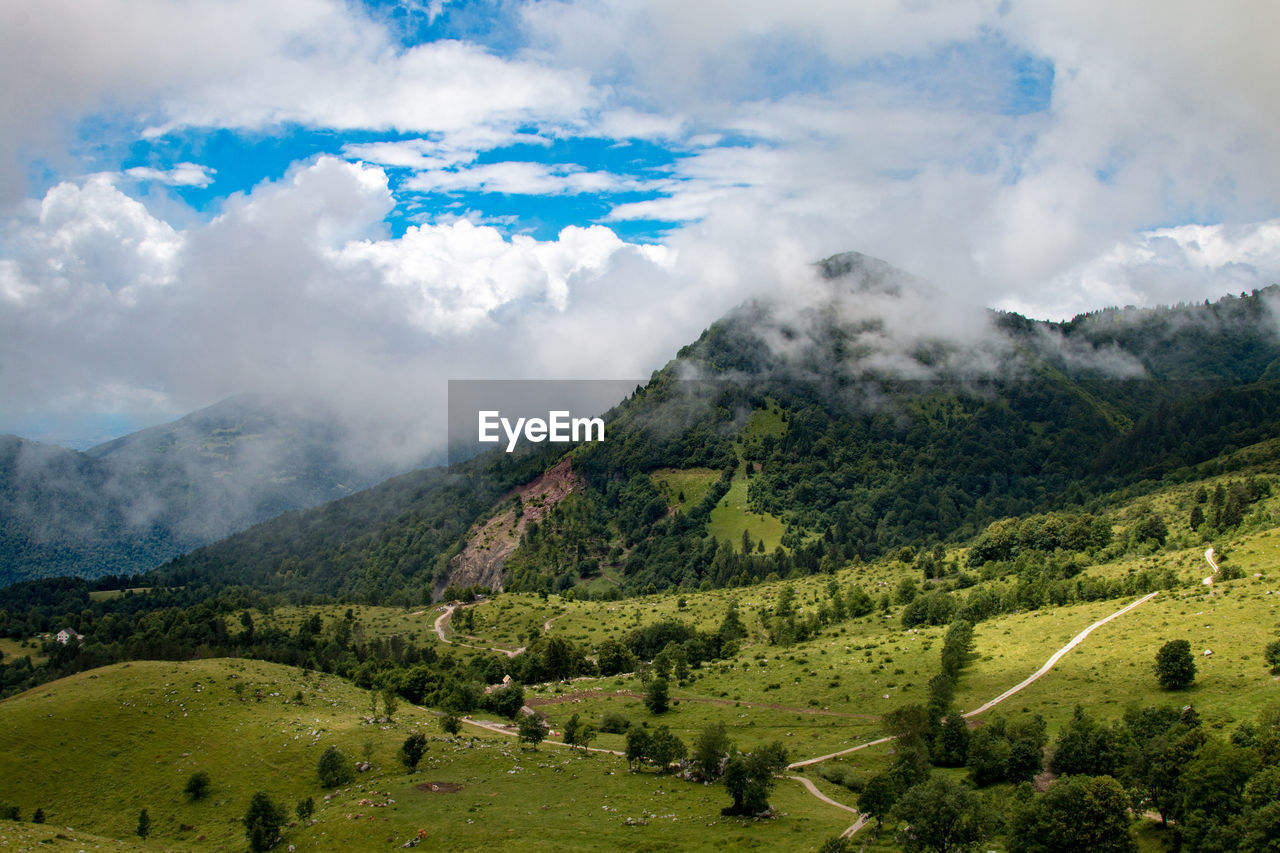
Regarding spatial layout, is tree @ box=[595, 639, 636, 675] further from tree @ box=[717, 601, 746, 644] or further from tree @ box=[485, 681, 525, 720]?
tree @ box=[485, 681, 525, 720]

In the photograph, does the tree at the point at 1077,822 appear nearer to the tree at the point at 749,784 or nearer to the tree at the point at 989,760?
the tree at the point at 989,760

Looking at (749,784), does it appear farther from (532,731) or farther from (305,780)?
(305,780)

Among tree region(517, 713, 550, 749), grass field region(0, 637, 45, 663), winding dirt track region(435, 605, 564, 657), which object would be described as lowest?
grass field region(0, 637, 45, 663)

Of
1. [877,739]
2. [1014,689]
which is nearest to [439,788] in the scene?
[877,739]

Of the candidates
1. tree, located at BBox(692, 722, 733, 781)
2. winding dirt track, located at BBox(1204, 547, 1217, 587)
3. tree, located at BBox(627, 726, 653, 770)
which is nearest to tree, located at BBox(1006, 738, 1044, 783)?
tree, located at BBox(692, 722, 733, 781)

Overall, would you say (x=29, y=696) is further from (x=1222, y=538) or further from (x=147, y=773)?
(x=1222, y=538)

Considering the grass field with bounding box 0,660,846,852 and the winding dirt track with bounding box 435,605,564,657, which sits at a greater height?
the grass field with bounding box 0,660,846,852
